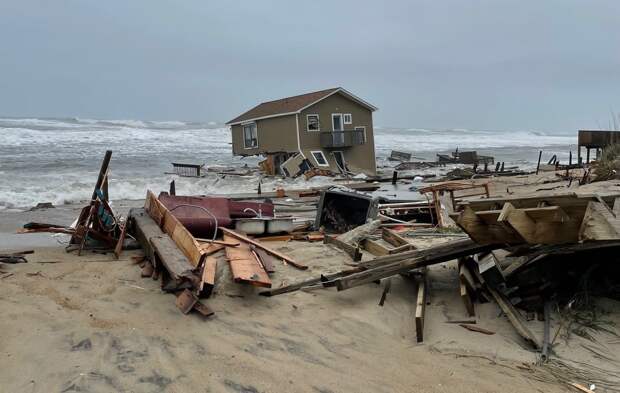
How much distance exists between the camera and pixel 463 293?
5777 millimetres

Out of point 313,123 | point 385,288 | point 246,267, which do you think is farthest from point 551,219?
point 313,123

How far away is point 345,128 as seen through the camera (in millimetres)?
39062

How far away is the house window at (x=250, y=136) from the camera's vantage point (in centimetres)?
4141

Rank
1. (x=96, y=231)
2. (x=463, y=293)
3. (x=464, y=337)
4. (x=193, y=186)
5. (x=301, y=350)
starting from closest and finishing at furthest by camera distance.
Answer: (x=301, y=350) < (x=464, y=337) < (x=463, y=293) < (x=96, y=231) < (x=193, y=186)

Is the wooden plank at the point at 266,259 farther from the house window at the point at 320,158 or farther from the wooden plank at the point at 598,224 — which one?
the house window at the point at 320,158

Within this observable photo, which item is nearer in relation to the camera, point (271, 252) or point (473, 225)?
point (473, 225)

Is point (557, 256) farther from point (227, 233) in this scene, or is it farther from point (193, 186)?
point (193, 186)

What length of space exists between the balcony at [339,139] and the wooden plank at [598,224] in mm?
33296

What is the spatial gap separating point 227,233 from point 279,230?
180cm

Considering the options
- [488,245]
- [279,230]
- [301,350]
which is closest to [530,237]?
[488,245]

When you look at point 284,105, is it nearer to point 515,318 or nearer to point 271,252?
point 271,252

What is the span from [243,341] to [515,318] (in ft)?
9.02

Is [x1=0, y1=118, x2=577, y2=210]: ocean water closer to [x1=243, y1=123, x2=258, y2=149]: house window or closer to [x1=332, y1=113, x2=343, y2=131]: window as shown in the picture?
[x1=243, y1=123, x2=258, y2=149]: house window

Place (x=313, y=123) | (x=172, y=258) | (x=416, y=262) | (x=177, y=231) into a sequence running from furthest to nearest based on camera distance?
1. (x=313, y=123)
2. (x=177, y=231)
3. (x=416, y=262)
4. (x=172, y=258)
